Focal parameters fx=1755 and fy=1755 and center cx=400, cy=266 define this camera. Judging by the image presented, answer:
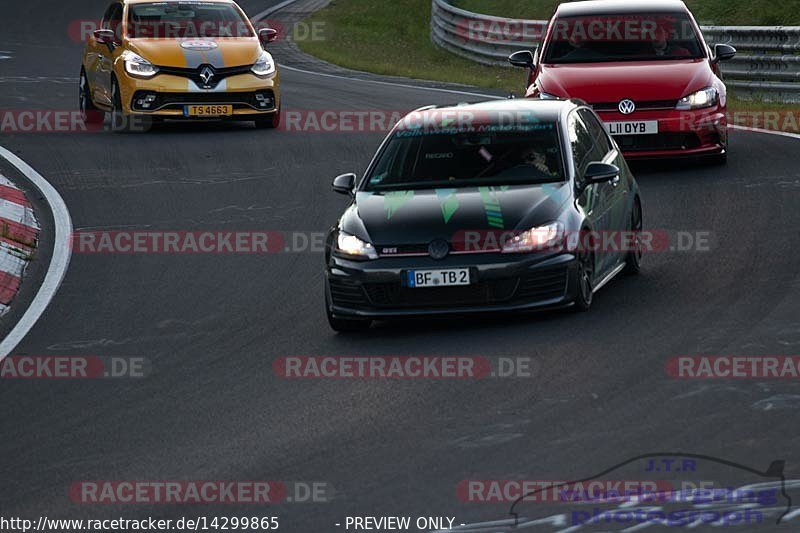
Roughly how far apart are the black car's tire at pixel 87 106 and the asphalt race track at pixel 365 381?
19.8ft

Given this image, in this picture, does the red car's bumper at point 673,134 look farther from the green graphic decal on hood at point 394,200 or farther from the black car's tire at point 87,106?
the black car's tire at point 87,106

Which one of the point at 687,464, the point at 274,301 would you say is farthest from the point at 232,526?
the point at 274,301

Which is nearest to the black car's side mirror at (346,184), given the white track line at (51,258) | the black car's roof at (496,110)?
the black car's roof at (496,110)

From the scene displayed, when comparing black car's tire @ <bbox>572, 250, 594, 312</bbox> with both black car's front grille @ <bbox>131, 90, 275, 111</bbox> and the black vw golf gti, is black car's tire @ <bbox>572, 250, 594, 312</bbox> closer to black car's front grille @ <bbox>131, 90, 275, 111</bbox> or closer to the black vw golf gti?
the black vw golf gti

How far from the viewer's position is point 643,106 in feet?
55.6

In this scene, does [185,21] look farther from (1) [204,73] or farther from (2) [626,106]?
(2) [626,106]

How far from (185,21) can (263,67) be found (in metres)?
1.46

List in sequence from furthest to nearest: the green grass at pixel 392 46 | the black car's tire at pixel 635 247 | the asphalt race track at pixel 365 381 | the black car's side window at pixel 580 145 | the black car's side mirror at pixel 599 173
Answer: the green grass at pixel 392 46 → the black car's tire at pixel 635 247 → the black car's side window at pixel 580 145 → the black car's side mirror at pixel 599 173 → the asphalt race track at pixel 365 381

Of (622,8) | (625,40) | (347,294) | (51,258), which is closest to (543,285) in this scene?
(347,294)

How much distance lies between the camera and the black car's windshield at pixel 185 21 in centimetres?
2262

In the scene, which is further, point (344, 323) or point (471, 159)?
point (471, 159)

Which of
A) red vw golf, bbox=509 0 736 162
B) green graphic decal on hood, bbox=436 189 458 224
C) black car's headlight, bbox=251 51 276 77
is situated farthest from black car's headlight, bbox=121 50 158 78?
green graphic decal on hood, bbox=436 189 458 224

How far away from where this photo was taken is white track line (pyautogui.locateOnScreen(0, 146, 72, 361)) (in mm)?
11628

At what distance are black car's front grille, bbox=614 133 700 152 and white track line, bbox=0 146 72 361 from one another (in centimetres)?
535
